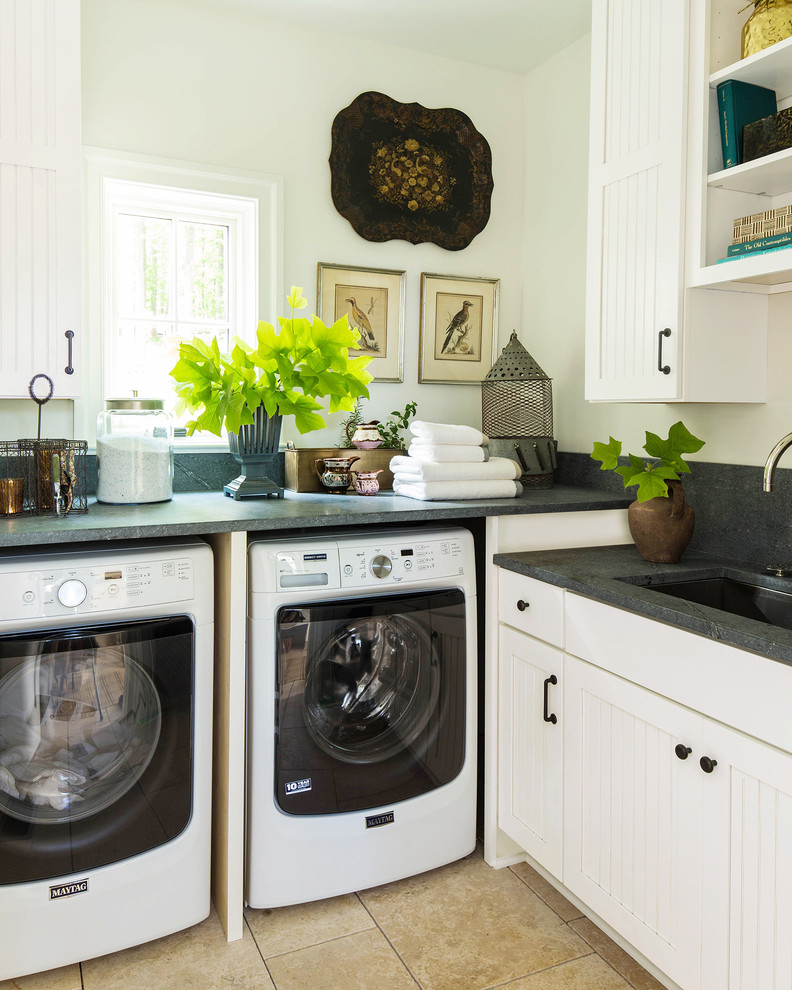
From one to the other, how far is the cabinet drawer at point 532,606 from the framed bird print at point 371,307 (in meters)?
1.05

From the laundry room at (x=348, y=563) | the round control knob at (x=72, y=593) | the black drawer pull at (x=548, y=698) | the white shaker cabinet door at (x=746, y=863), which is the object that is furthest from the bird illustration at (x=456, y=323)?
the white shaker cabinet door at (x=746, y=863)

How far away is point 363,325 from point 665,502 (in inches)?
51.0

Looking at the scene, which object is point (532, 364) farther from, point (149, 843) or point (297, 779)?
point (149, 843)

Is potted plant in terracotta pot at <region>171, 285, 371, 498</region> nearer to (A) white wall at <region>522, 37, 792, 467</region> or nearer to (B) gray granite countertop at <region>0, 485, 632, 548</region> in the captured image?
(B) gray granite countertop at <region>0, 485, 632, 548</region>

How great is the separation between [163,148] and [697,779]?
233 cm

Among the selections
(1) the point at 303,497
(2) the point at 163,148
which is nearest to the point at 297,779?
(1) the point at 303,497

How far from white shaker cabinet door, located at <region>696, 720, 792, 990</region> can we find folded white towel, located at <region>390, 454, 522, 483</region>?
100 centimetres

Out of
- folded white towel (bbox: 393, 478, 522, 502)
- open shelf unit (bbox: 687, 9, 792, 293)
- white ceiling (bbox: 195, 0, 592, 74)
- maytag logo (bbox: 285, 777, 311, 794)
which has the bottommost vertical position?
maytag logo (bbox: 285, 777, 311, 794)

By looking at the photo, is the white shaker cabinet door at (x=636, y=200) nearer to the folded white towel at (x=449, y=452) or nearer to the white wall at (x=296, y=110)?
the folded white towel at (x=449, y=452)

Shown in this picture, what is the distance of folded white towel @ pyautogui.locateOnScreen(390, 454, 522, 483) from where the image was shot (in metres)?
2.19

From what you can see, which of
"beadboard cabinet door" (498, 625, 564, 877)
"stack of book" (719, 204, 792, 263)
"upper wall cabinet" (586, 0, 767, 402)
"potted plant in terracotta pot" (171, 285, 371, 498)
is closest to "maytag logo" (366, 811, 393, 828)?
"beadboard cabinet door" (498, 625, 564, 877)

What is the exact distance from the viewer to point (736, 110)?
184cm

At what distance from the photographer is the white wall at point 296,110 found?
240cm

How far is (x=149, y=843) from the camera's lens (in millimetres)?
1782
